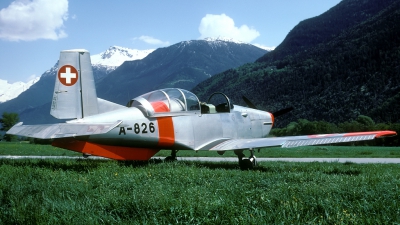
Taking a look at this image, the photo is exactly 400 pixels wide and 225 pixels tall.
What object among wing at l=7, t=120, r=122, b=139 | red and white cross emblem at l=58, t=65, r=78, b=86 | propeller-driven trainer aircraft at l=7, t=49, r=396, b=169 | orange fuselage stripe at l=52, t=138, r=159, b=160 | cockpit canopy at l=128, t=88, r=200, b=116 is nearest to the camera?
wing at l=7, t=120, r=122, b=139

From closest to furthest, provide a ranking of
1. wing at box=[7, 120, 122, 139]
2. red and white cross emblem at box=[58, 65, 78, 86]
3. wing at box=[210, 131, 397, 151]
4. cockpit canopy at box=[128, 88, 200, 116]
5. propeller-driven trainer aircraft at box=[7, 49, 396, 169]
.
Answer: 1. wing at box=[7, 120, 122, 139]
2. propeller-driven trainer aircraft at box=[7, 49, 396, 169]
3. cockpit canopy at box=[128, 88, 200, 116]
4. wing at box=[210, 131, 397, 151]
5. red and white cross emblem at box=[58, 65, 78, 86]

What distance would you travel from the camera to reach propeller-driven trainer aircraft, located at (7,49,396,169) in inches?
356

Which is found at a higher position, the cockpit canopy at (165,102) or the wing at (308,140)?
→ the cockpit canopy at (165,102)

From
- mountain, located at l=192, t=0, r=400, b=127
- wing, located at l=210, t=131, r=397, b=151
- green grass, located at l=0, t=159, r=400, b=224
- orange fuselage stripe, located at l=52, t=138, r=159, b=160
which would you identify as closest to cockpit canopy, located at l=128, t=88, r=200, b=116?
orange fuselage stripe, located at l=52, t=138, r=159, b=160

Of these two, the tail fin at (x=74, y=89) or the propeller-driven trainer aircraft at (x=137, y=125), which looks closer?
the propeller-driven trainer aircraft at (x=137, y=125)

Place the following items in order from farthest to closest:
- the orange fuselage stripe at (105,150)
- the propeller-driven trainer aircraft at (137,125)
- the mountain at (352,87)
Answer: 1. the mountain at (352,87)
2. the propeller-driven trainer aircraft at (137,125)
3. the orange fuselage stripe at (105,150)

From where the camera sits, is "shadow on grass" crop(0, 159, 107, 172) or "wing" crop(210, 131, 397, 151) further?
"wing" crop(210, 131, 397, 151)

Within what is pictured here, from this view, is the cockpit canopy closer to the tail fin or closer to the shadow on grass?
→ the tail fin

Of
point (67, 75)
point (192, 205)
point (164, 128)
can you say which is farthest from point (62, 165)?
point (192, 205)

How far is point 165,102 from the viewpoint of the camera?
10531 millimetres

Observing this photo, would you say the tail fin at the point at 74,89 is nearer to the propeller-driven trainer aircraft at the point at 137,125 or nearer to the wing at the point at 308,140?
the propeller-driven trainer aircraft at the point at 137,125

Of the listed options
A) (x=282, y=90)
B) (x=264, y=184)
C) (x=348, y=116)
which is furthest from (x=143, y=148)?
(x=282, y=90)

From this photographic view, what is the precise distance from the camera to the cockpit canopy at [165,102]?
1012cm

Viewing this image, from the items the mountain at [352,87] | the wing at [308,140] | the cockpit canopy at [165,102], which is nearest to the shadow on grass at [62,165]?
the cockpit canopy at [165,102]
